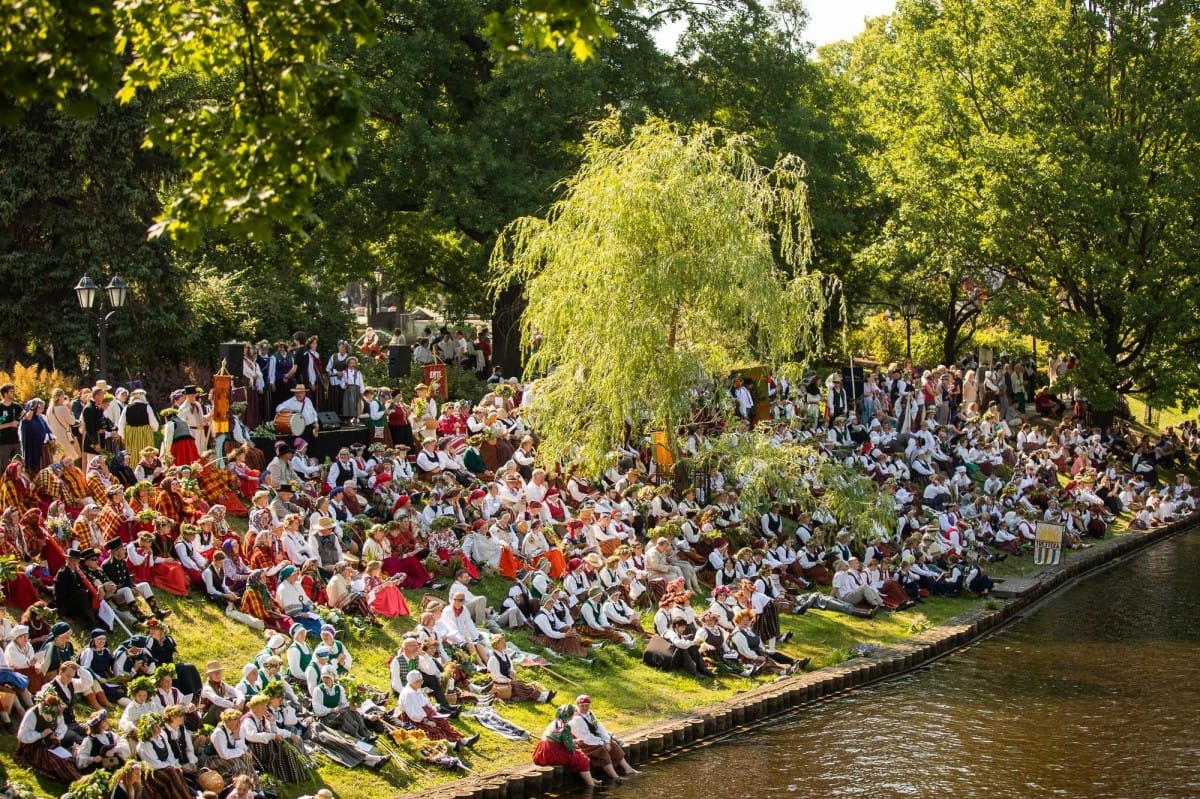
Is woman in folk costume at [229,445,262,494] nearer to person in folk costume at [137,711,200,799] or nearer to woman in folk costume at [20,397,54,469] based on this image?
woman in folk costume at [20,397,54,469]

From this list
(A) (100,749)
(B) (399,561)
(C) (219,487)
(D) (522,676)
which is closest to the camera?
(A) (100,749)

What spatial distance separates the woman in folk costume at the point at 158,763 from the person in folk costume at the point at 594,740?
4.52 meters

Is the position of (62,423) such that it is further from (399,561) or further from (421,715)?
(421,715)

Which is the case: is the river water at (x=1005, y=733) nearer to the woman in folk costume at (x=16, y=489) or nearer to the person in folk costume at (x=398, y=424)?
the woman in folk costume at (x=16, y=489)

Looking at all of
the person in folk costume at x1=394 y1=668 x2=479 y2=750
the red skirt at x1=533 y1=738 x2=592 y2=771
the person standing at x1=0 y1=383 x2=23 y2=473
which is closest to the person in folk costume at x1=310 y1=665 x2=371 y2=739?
the person in folk costume at x1=394 y1=668 x2=479 y2=750

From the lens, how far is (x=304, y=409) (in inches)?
867

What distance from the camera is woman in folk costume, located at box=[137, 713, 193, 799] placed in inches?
476

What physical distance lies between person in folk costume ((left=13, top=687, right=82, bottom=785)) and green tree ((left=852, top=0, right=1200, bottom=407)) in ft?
100.0

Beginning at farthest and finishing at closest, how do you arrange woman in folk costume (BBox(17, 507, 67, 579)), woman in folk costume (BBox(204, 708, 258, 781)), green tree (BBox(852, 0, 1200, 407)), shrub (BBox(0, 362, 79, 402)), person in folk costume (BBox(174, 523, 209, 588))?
green tree (BBox(852, 0, 1200, 407))
shrub (BBox(0, 362, 79, 402))
person in folk costume (BBox(174, 523, 209, 588))
woman in folk costume (BBox(17, 507, 67, 579))
woman in folk costume (BBox(204, 708, 258, 781))

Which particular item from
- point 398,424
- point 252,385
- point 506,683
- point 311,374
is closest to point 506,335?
point 398,424

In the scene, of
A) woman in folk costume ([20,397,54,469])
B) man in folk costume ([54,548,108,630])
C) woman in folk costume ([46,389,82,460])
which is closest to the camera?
man in folk costume ([54,548,108,630])

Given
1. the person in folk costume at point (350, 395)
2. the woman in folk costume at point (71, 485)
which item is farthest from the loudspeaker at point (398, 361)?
the woman in folk costume at point (71, 485)

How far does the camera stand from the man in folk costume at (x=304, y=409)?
21938mm

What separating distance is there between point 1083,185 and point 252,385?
78.7 feet
